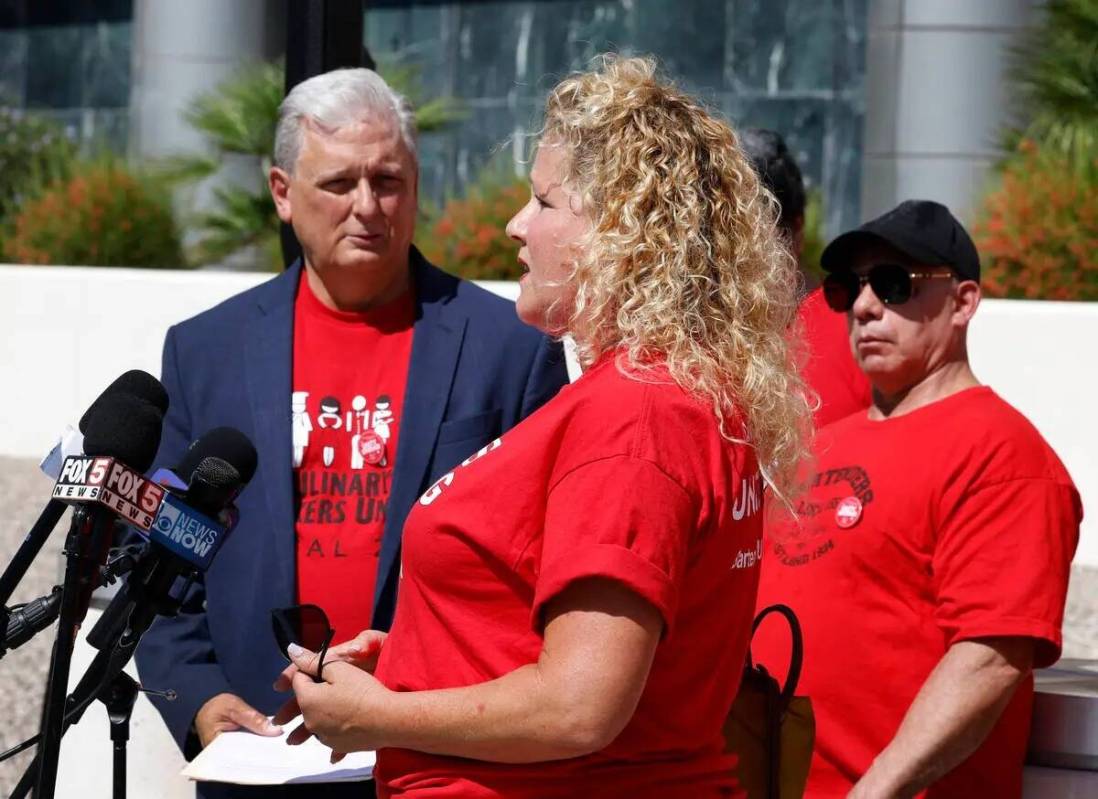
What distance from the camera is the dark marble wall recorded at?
16.2m

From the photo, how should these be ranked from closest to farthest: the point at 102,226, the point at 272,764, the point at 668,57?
the point at 272,764
the point at 102,226
the point at 668,57

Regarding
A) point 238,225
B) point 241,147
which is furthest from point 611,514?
point 241,147

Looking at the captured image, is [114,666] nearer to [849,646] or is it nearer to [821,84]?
[849,646]

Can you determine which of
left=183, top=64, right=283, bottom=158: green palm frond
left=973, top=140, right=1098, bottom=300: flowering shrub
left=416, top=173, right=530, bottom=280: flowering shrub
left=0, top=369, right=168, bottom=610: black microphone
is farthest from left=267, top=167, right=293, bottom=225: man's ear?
left=183, top=64, right=283, bottom=158: green palm frond

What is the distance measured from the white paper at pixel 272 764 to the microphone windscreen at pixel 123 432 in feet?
2.17

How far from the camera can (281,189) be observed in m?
→ 3.97

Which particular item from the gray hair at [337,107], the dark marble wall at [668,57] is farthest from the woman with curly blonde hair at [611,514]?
the dark marble wall at [668,57]

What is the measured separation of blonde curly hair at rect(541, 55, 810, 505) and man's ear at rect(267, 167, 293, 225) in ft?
5.45

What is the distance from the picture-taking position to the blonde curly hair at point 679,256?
2.23 meters

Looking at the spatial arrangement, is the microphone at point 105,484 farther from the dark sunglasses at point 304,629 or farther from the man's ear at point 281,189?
the man's ear at point 281,189

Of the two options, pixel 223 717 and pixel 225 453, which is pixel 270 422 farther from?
pixel 225 453

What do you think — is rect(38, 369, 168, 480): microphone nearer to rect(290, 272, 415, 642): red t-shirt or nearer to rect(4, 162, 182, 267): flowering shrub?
rect(290, 272, 415, 642): red t-shirt

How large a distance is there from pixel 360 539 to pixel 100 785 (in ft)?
4.40

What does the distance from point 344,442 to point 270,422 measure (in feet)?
0.51
